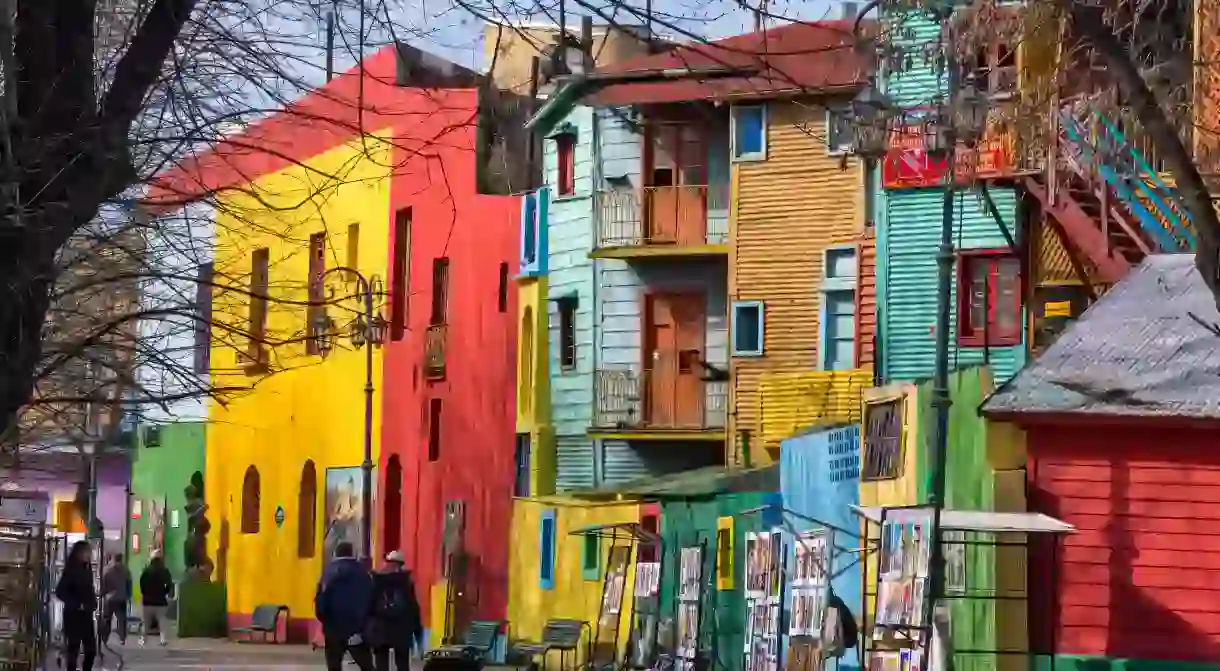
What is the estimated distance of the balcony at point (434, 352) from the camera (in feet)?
165

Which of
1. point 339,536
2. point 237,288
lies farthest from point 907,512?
point 339,536

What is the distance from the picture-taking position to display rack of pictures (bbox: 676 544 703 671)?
30453 millimetres

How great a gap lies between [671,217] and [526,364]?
167 inches

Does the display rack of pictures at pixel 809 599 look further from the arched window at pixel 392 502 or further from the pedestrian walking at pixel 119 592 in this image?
the arched window at pixel 392 502

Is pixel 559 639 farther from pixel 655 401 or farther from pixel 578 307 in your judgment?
pixel 578 307

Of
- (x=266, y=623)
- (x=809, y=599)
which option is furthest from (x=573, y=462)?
(x=809, y=599)

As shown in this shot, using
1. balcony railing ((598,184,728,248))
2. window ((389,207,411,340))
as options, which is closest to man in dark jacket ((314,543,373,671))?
balcony railing ((598,184,728,248))

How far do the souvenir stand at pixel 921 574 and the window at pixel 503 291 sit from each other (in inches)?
1005

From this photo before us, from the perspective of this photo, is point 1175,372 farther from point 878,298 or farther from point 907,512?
point 878,298

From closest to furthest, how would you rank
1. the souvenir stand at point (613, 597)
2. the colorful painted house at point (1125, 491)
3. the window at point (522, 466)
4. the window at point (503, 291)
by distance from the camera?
1. the colorful painted house at point (1125, 491)
2. the souvenir stand at point (613, 597)
3. the window at point (522, 466)
4. the window at point (503, 291)

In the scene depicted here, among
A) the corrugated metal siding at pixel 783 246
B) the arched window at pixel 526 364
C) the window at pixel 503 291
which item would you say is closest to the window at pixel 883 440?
the corrugated metal siding at pixel 783 246

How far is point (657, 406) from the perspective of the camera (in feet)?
151

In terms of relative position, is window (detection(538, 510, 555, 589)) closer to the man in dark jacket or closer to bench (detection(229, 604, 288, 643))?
bench (detection(229, 604, 288, 643))

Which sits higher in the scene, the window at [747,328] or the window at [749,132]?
the window at [749,132]
